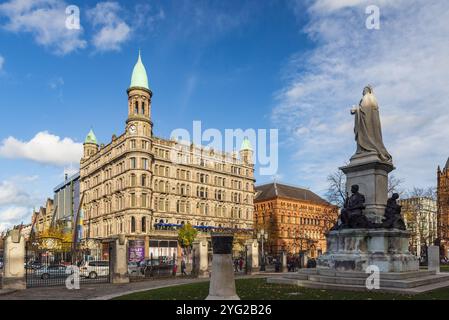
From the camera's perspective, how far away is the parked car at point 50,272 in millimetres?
32688

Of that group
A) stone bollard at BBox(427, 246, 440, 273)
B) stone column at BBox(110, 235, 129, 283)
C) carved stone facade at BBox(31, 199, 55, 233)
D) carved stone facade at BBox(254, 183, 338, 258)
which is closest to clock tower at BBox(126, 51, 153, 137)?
carved stone facade at BBox(254, 183, 338, 258)

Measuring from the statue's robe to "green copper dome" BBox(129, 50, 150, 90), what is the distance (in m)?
55.5

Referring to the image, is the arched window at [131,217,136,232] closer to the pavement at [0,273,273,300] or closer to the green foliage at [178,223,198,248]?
the green foliage at [178,223,198,248]

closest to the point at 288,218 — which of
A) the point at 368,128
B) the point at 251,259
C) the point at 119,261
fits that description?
the point at 251,259

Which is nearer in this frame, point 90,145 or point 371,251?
point 371,251

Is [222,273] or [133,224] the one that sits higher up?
[222,273]

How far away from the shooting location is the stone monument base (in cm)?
1753

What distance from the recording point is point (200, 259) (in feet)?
106

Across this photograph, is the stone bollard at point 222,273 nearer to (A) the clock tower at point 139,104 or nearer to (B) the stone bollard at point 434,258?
(B) the stone bollard at point 434,258

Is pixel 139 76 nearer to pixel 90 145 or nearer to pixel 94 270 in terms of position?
pixel 90 145

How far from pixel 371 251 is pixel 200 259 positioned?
16542 millimetres
